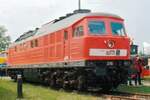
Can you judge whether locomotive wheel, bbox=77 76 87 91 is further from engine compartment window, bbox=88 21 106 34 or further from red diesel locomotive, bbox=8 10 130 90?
engine compartment window, bbox=88 21 106 34

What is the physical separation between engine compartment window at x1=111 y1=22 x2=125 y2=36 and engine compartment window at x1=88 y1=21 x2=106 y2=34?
485 millimetres

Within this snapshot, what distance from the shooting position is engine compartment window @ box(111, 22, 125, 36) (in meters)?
21.4

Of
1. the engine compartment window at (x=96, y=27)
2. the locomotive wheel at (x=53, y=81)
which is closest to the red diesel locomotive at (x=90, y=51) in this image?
the engine compartment window at (x=96, y=27)

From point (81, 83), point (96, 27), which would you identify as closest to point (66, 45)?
point (96, 27)

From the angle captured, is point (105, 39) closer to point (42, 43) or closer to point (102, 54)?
point (102, 54)

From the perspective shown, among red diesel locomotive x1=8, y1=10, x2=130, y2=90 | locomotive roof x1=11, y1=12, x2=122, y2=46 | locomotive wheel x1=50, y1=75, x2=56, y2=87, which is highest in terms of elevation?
locomotive roof x1=11, y1=12, x2=122, y2=46

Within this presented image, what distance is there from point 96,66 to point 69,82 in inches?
87.9

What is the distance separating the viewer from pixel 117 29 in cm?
2150

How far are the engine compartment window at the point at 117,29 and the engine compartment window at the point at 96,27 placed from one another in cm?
48

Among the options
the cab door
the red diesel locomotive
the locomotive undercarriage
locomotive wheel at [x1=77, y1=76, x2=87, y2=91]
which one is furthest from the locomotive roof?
locomotive wheel at [x1=77, y1=76, x2=87, y2=91]

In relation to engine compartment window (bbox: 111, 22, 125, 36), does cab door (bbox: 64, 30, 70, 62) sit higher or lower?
lower

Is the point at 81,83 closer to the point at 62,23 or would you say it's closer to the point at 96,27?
the point at 96,27

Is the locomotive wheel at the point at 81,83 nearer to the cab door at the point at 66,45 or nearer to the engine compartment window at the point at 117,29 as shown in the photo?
the cab door at the point at 66,45

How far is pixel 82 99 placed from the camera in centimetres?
1794
